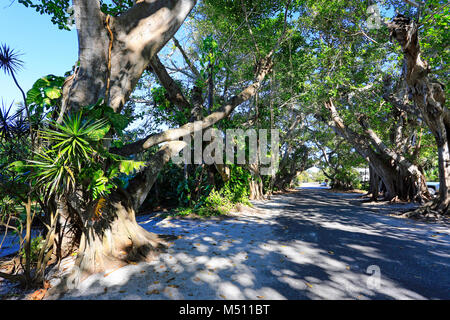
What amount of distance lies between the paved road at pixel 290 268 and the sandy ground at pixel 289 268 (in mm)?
12

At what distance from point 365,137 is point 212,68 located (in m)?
10.6

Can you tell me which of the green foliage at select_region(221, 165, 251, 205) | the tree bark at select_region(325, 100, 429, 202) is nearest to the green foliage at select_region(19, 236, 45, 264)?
the green foliage at select_region(221, 165, 251, 205)

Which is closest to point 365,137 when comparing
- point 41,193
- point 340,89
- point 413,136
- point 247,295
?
point 413,136

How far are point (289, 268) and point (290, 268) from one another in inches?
0.6

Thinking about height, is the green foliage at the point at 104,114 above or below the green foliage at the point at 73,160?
above

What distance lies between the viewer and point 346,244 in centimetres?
450

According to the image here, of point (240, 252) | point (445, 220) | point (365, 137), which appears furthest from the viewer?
point (365, 137)

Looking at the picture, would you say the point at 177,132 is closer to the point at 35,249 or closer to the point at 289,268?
the point at 35,249

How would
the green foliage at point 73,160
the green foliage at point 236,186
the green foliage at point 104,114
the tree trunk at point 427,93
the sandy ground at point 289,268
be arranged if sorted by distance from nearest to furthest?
the green foliage at point 73,160 < the sandy ground at point 289,268 < the green foliage at point 104,114 < the tree trunk at point 427,93 < the green foliage at point 236,186

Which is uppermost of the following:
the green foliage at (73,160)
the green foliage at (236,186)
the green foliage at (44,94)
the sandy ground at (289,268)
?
the green foliage at (44,94)

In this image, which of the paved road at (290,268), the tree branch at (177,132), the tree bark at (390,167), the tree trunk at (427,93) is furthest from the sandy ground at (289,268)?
the tree bark at (390,167)

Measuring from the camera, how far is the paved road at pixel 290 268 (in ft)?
8.67

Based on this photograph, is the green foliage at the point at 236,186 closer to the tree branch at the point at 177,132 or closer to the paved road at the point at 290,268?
the paved road at the point at 290,268
